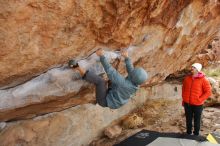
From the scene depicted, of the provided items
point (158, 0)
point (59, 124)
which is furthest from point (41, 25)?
point (59, 124)

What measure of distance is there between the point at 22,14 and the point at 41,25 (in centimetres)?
33

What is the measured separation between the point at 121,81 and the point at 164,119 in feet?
12.3

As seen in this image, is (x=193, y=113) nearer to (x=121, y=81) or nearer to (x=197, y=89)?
(x=197, y=89)

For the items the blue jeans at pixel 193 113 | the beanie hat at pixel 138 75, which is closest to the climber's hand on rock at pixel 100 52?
the beanie hat at pixel 138 75

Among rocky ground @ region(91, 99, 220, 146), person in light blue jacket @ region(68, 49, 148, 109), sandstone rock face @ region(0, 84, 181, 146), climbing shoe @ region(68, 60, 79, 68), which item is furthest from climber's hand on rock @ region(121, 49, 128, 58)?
rocky ground @ region(91, 99, 220, 146)

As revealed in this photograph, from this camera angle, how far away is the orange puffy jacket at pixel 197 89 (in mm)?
6332

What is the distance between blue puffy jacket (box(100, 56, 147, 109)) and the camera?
5129 millimetres

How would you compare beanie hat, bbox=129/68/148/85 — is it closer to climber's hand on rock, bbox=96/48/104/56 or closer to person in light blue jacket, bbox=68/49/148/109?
person in light blue jacket, bbox=68/49/148/109

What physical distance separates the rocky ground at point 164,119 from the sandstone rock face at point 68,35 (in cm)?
146

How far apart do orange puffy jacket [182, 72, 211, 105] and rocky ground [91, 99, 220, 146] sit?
145cm

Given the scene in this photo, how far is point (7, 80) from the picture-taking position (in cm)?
471

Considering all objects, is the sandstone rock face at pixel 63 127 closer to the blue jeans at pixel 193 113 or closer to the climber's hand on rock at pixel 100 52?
the blue jeans at pixel 193 113

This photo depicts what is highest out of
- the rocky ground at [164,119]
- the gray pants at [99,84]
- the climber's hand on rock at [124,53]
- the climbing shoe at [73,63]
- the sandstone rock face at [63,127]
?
the climber's hand on rock at [124,53]

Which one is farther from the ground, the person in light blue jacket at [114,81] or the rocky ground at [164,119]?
the person in light blue jacket at [114,81]
